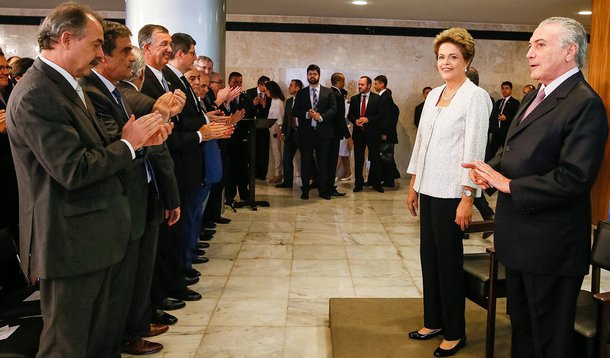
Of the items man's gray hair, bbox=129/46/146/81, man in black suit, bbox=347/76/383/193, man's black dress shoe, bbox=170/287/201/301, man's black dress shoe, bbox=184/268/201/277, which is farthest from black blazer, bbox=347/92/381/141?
man's gray hair, bbox=129/46/146/81

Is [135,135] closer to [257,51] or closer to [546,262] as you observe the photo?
[546,262]

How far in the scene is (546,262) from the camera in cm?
227

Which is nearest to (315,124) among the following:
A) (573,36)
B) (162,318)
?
(162,318)

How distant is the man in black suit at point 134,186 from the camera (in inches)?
102

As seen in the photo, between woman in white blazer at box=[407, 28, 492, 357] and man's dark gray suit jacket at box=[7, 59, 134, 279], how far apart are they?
1530 mm

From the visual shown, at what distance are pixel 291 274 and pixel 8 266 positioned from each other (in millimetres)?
2511

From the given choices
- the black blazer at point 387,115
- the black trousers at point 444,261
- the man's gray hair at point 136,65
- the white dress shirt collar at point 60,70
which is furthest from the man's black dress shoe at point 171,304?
the black blazer at point 387,115

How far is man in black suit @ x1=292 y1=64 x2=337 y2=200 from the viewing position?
8.36 metres

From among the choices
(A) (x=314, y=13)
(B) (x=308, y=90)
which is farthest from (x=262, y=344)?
(A) (x=314, y=13)

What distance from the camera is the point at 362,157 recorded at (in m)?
9.36

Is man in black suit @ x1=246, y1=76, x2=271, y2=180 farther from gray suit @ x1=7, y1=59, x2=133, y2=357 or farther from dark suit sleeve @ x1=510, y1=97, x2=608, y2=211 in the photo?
dark suit sleeve @ x1=510, y1=97, x2=608, y2=211

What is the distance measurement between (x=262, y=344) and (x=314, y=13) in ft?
28.7

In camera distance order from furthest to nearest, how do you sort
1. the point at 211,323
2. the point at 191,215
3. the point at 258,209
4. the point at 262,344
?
the point at 258,209, the point at 191,215, the point at 211,323, the point at 262,344

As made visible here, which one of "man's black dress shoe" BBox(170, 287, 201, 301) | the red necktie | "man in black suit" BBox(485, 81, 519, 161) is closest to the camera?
"man's black dress shoe" BBox(170, 287, 201, 301)
